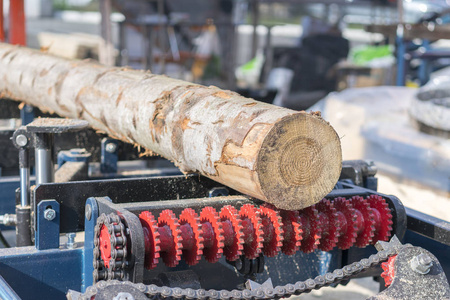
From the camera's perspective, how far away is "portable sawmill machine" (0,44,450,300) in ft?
6.91

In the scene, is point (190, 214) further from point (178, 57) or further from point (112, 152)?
point (178, 57)

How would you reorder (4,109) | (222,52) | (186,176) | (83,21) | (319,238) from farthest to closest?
(83,21) < (222,52) < (4,109) < (186,176) < (319,238)

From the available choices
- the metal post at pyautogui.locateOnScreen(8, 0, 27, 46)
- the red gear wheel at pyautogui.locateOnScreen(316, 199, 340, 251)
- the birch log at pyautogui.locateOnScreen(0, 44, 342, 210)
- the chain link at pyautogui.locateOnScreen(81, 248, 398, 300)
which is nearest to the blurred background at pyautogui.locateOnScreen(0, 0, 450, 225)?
the metal post at pyautogui.locateOnScreen(8, 0, 27, 46)

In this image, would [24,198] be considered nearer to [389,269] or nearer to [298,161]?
[298,161]

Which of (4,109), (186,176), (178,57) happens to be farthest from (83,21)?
(186,176)

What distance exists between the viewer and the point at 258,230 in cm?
226

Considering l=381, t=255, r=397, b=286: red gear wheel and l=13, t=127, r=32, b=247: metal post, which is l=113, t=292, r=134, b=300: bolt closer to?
l=381, t=255, r=397, b=286: red gear wheel

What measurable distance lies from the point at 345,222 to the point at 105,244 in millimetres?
1000

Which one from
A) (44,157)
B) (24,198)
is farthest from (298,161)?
(24,198)

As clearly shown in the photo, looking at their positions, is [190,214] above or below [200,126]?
below

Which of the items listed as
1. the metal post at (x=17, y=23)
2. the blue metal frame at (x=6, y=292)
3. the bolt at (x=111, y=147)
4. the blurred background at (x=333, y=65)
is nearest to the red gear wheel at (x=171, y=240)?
the blue metal frame at (x=6, y=292)

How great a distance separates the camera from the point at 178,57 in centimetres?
1339

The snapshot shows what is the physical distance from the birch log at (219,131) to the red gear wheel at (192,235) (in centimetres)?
22

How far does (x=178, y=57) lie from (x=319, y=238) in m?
11.3
